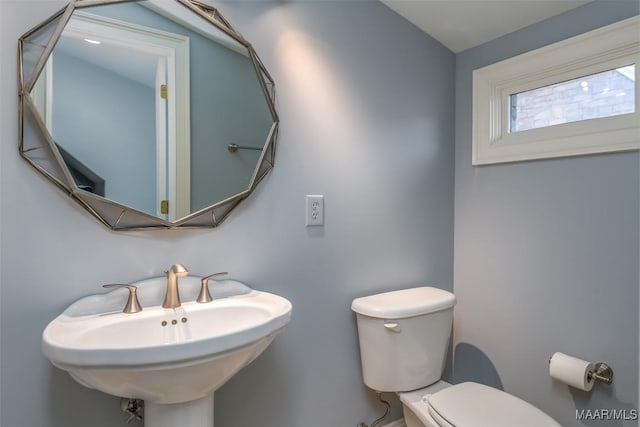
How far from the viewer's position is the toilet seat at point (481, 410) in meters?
1.18

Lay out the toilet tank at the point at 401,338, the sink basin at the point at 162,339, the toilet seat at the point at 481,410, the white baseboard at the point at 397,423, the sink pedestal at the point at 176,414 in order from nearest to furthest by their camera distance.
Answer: the sink basin at the point at 162,339 < the sink pedestal at the point at 176,414 < the toilet seat at the point at 481,410 < the toilet tank at the point at 401,338 < the white baseboard at the point at 397,423

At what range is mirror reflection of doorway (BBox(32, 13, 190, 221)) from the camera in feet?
3.24

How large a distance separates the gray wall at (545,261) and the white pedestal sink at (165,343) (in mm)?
1174

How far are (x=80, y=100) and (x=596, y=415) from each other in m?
2.10

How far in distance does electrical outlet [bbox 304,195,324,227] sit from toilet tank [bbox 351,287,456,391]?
384 millimetres

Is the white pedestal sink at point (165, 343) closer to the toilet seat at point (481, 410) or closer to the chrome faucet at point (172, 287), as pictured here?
the chrome faucet at point (172, 287)

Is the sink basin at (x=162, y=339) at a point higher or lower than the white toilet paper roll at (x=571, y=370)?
higher

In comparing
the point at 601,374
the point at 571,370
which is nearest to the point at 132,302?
the point at 571,370

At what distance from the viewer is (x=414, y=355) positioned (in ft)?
4.77

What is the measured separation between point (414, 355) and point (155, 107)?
4.39 feet

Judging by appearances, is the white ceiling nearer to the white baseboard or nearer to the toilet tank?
the toilet tank

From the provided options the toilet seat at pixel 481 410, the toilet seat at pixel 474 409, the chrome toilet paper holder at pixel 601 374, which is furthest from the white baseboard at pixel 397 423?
the chrome toilet paper holder at pixel 601 374

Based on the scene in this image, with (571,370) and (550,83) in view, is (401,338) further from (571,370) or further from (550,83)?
(550,83)

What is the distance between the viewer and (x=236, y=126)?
1.27 meters
